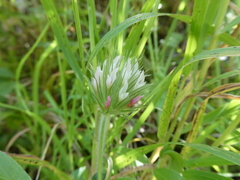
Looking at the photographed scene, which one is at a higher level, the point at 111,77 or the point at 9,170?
the point at 111,77

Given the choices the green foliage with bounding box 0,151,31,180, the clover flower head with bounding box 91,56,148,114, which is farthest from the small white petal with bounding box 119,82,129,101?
the green foliage with bounding box 0,151,31,180

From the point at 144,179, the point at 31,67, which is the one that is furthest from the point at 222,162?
the point at 31,67

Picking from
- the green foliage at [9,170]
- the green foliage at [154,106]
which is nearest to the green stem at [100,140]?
the green foliage at [154,106]

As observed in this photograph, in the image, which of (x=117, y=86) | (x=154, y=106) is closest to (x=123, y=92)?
(x=117, y=86)

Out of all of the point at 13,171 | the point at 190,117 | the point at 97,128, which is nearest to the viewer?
the point at 13,171

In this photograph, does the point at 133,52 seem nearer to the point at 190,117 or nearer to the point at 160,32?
the point at 190,117

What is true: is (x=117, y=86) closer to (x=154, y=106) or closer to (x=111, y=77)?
(x=111, y=77)
